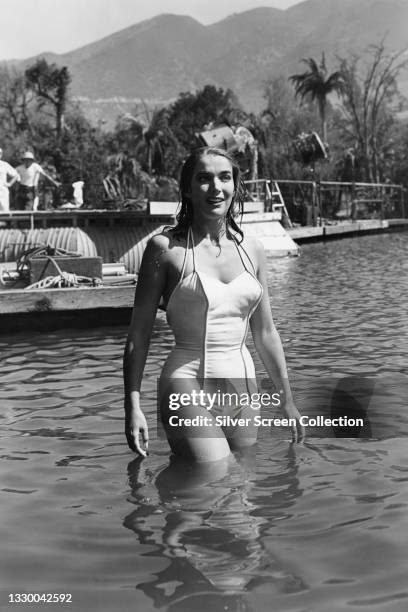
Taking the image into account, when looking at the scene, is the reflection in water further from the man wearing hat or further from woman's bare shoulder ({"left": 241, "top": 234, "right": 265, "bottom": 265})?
the man wearing hat

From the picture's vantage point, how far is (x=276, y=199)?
117 feet

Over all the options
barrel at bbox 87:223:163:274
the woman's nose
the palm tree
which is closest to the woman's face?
the woman's nose

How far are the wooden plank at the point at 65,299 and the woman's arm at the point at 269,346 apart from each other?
22.9 feet

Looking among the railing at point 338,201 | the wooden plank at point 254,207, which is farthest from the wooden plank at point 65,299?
the railing at point 338,201

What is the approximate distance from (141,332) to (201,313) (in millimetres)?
299

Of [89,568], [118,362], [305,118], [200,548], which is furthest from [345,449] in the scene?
[305,118]

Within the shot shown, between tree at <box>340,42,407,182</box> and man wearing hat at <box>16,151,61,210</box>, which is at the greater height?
tree at <box>340,42,407,182</box>

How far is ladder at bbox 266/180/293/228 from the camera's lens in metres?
29.6

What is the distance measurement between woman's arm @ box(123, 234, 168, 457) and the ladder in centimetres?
2544

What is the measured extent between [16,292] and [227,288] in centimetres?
727

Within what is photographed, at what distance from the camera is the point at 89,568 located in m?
3.62

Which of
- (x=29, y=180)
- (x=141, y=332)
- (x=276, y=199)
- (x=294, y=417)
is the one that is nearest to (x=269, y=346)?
(x=294, y=417)

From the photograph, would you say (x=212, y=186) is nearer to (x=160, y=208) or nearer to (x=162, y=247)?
(x=162, y=247)

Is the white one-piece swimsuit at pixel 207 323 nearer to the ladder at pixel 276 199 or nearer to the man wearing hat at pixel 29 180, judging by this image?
the man wearing hat at pixel 29 180
